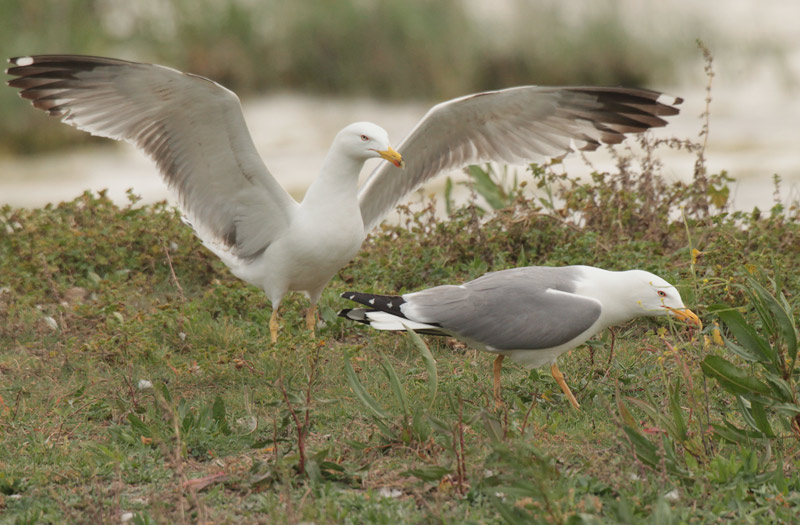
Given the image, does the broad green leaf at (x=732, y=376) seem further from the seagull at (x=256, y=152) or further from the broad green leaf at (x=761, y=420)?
the seagull at (x=256, y=152)

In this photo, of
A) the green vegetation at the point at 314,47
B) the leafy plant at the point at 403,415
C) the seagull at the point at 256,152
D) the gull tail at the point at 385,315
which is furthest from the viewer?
the green vegetation at the point at 314,47

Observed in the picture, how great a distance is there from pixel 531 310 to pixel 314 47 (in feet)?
29.9

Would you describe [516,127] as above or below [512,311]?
above

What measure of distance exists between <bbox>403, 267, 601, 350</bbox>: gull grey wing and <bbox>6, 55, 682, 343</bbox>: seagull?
0.92 metres

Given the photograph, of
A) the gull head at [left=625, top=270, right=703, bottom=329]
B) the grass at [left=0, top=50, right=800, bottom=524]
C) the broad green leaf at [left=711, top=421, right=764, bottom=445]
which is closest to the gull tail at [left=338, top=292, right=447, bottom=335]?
the grass at [left=0, top=50, right=800, bottom=524]

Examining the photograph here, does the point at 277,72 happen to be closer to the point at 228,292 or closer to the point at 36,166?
the point at 36,166

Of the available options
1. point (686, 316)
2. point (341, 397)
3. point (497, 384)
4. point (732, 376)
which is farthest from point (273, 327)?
point (732, 376)

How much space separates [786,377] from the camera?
152 inches

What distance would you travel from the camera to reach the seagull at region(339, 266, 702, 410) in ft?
14.9

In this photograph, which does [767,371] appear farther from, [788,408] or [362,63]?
[362,63]

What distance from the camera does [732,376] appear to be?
3.85m

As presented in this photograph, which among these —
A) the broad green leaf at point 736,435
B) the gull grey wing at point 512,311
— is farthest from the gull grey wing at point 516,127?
the broad green leaf at point 736,435

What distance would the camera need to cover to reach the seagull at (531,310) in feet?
14.9

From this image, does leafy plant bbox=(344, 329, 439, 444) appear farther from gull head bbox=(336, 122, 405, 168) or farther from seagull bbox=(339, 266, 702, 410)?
gull head bbox=(336, 122, 405, 168)
